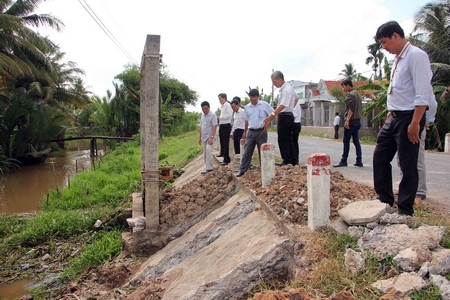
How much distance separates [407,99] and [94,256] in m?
5.08

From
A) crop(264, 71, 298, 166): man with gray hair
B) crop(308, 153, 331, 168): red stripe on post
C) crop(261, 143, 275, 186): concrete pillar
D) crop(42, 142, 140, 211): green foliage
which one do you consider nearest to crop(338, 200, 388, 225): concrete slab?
crop(308, 153, 331, 168): red stripe on post

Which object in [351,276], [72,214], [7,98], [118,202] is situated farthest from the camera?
[7,98]

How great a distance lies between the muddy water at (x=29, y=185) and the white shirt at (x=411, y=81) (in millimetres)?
10269

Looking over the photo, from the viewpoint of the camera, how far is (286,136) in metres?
6.34

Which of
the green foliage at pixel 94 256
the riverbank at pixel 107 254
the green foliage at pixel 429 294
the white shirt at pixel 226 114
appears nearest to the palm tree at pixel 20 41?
the riverbank at pixel 107 254

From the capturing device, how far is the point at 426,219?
348cm

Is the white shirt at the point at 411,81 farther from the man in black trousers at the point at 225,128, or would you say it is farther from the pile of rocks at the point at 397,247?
the man in black trousers at the point at 225,128

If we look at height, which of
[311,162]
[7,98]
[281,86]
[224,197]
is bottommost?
[224,197]

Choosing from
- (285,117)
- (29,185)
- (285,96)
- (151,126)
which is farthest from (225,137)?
(29,185)

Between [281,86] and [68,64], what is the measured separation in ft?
106

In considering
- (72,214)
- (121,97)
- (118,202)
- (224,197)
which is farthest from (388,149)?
(121,97)

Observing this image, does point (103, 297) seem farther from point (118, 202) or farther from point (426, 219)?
point (118, 202)

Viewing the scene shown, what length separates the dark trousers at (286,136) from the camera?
6266mm

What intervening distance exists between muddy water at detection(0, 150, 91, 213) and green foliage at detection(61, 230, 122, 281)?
533cm
